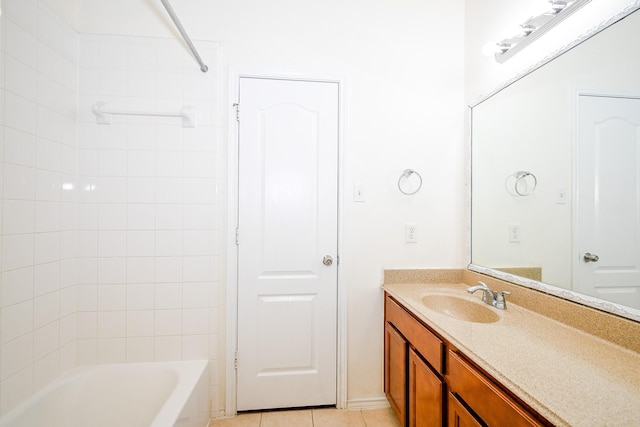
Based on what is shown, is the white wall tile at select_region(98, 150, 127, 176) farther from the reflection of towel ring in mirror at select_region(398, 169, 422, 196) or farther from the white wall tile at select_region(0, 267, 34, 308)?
the reflection of towel ring in mirror at select_region(398, 169, 422, 196)

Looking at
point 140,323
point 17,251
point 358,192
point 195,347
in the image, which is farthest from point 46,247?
point 358,192

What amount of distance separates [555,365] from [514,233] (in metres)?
0.78

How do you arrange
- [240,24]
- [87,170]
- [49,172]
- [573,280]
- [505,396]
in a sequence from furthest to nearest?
[240,24], [87,170], [49,172], [573,280], [505,396]

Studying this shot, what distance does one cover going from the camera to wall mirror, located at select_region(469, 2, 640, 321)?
2.93ft

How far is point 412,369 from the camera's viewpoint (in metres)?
1.30

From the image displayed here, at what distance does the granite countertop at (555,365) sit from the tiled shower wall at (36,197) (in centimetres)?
191

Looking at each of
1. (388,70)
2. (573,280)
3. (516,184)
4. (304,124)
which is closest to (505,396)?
(573,280)

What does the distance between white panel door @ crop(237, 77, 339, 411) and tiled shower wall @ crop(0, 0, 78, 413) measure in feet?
3.15

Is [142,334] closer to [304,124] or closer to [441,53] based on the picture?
[304,124]

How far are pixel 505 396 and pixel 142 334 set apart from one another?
184 cm

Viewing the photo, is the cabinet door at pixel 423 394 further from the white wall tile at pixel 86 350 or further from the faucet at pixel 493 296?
the white wall tile at pixel 86 350

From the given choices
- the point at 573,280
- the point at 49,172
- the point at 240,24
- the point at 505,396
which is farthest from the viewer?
the point at 240,24

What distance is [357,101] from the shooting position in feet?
5.66

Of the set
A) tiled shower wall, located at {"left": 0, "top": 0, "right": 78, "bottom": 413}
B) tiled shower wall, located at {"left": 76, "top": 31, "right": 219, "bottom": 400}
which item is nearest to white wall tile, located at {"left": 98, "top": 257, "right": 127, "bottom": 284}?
tiled shower wall, located at {"left": 76, "top": 31, "right": 219, "bottom": 400}
